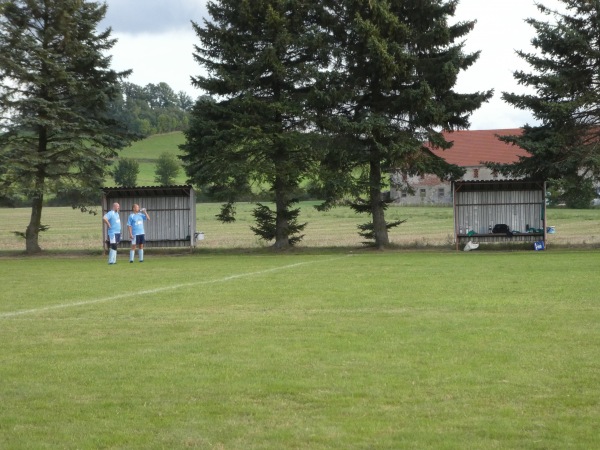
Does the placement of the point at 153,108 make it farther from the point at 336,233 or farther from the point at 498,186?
the point at 498,186

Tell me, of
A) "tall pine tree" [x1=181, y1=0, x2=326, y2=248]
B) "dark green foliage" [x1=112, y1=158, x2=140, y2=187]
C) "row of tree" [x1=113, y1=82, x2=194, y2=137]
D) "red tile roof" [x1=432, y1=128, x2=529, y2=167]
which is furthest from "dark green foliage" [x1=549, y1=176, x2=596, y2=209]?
"row of tree" [x1=113, y1=82, x2=194, y2=137]

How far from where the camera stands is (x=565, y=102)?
30.0 m

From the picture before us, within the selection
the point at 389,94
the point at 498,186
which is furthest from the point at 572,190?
the point at 389,94

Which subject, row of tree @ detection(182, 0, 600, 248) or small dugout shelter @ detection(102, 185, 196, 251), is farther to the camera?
small dugout shelter @ detection(102, 185, 196, 251)

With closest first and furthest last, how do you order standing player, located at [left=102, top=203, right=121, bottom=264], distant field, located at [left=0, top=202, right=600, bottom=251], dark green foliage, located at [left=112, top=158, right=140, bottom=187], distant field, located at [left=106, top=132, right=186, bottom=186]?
standing player, located at [left=102, top=203, right=121, bottom=264] → distant field, located at [left=0, top=202, right=600, bottom=251] → dark green foliage, located at [left=112, top=158, right=140, bottom=187] → distant field, located at [left=106, top=132, right=186, bottom=186]

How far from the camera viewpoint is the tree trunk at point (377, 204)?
31.7 m

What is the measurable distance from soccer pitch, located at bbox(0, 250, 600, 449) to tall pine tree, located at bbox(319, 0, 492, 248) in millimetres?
13252

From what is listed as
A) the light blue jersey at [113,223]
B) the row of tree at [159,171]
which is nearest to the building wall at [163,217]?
the light blue jersey at [113,223]

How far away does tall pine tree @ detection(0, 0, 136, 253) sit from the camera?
31688mm

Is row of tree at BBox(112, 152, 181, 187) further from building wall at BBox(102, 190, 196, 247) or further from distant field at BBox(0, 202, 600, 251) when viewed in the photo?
building wall at BBox(102, 190, 196, 247)

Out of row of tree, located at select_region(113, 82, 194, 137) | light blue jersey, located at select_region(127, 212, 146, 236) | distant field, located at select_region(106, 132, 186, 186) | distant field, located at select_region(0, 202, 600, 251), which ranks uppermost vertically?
row of tree, located at select_region(113, 82, 194, 137)

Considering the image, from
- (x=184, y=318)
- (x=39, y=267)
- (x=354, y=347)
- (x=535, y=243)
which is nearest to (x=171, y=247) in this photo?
(x=39, y=267)

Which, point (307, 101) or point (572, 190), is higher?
point (307, 101)

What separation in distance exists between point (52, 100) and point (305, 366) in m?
27.0
